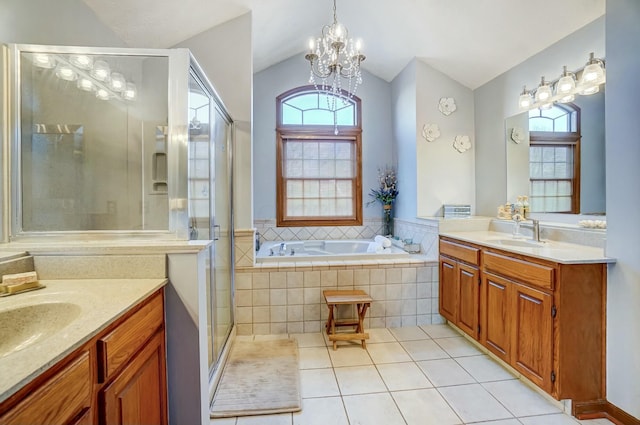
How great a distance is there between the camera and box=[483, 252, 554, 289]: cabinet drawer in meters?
1.74

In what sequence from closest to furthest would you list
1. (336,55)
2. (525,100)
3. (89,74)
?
1. (89,74)
2. (336,55)
3. (525,100)

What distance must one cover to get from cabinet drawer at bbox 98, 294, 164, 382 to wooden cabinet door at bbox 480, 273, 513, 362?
81.9 inches

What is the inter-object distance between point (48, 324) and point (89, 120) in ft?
4.01

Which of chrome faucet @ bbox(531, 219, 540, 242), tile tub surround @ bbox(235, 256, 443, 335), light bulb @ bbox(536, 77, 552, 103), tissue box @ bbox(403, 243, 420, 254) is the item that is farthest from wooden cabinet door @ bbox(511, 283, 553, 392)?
light bulb @ bbox(536, 77, 552, 103)

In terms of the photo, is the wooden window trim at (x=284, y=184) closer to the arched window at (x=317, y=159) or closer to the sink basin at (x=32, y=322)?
the arched window at (x=317, y=159)

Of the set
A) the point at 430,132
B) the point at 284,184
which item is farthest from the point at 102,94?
the point at 430,132

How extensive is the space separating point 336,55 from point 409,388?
8.07 feet

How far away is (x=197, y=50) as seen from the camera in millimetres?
2736

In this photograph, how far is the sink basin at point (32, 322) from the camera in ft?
3.24

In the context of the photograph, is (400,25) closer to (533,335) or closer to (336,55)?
(336,55)

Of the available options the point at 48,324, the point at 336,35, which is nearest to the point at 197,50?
the point at 336,35

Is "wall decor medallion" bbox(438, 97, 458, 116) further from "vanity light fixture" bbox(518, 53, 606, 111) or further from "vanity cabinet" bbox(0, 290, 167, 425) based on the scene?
"vanity cabinet" bbox(0, 290, 167, 425)

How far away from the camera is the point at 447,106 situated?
3453 millimetres

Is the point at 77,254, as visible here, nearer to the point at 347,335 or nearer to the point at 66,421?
the point at 66,421
